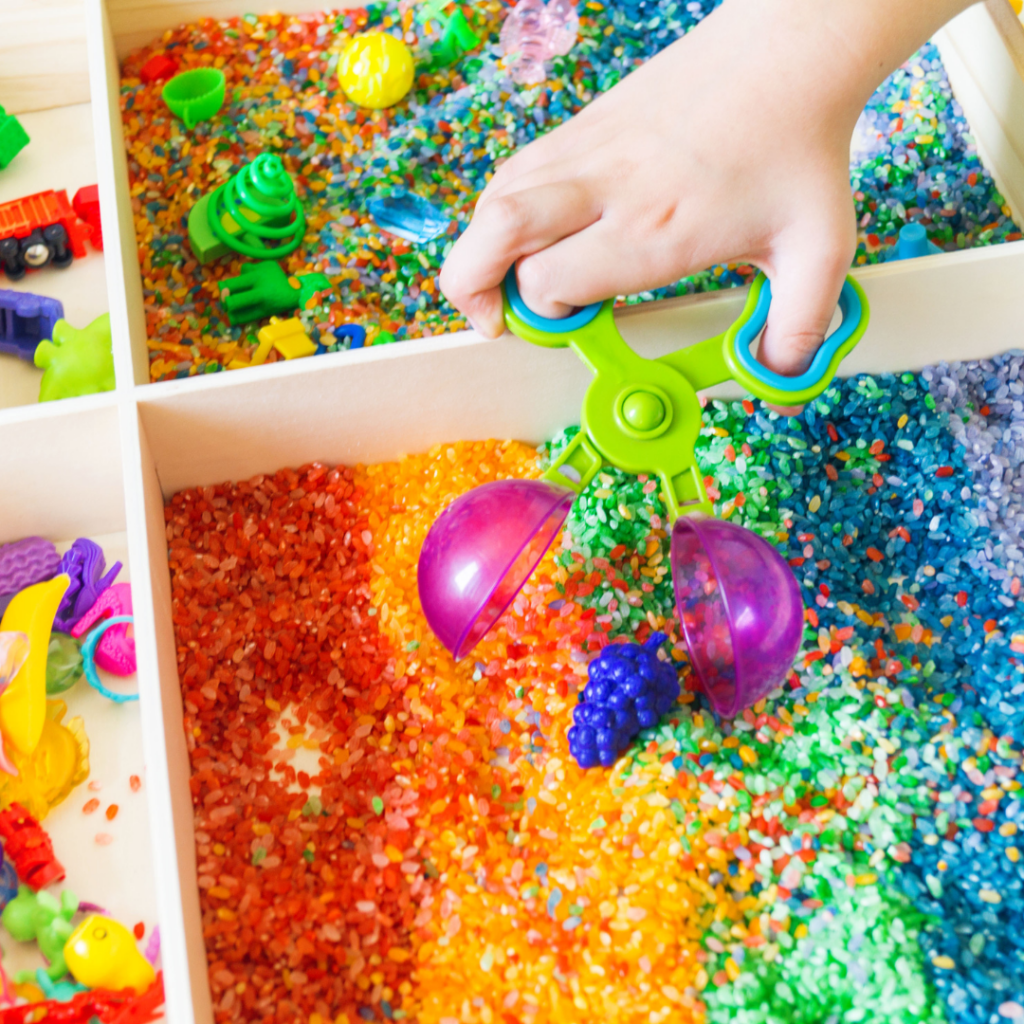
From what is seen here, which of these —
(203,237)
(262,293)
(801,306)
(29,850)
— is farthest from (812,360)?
(29,850)

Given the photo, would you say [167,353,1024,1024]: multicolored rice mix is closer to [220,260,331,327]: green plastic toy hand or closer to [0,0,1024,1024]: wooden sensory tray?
[0,0,1024,1024]: wooden sensory tray

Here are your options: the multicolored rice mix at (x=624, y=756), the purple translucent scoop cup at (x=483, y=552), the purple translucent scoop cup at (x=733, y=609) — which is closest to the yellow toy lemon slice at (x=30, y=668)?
the multicolored rice mix at (x=624, y=756)

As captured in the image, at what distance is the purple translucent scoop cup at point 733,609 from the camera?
0.87 m

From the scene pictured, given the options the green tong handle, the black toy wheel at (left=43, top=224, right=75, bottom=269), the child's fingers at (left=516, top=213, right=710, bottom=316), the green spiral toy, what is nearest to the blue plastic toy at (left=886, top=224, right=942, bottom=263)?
the green tong handle

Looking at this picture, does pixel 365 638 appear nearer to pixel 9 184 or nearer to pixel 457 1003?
pixel 457 1003

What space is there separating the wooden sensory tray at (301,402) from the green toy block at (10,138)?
0.21 meters

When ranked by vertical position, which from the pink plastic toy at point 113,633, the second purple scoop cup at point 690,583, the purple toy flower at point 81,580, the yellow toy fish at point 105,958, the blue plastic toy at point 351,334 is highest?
the blue plastic toy at point 351,334

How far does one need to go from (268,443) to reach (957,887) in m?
0.77

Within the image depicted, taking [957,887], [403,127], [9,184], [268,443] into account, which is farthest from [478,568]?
[9,184]

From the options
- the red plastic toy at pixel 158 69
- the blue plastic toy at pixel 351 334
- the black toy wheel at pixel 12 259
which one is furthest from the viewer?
the red plastic toy at pixel 158 69

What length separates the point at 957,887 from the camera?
851 millimetres

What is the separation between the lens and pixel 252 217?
1238 millimetres

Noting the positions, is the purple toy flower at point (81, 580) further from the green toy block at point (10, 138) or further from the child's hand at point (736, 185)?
the green toy block at point (10, 138)

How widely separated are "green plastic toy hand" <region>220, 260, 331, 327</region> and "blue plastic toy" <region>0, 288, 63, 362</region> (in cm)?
21
